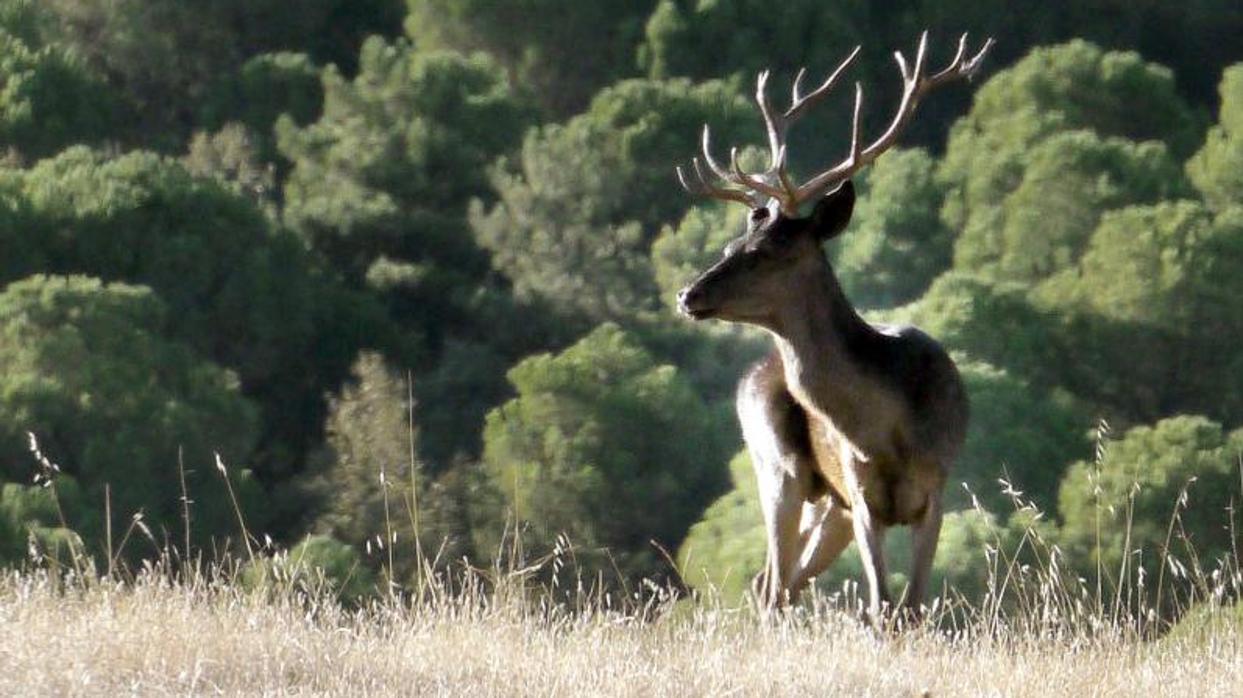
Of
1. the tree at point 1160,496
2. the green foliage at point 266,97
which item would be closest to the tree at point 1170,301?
the tree at point 1160,496

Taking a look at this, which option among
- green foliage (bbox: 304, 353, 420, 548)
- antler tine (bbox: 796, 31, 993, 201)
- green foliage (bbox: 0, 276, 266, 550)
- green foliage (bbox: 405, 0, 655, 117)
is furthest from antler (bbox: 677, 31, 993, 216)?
green foliage (bbox: 405, 0, 655, 117)

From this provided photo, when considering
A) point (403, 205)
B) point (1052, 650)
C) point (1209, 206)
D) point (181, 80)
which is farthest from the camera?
point (181, 80)

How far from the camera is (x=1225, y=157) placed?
33.0m

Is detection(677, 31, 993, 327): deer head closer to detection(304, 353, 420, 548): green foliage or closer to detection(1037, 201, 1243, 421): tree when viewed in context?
detection(304, 353, 420, 548): green foliage

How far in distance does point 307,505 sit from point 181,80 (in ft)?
44.2

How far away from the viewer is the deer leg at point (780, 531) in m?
8.41

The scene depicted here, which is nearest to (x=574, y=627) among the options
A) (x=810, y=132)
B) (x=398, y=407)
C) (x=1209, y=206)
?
(x=398, y=407)

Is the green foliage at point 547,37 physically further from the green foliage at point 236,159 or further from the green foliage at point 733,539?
the green foliage at point 733,539

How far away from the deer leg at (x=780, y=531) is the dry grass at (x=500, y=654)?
114 cm

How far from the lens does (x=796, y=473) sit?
8.40 meters

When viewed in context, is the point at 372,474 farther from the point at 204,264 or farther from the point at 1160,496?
the point at 1160,496

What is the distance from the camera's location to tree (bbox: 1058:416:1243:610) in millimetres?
22906

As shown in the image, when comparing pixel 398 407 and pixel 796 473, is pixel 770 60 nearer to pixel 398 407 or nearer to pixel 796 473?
pixel 398 407

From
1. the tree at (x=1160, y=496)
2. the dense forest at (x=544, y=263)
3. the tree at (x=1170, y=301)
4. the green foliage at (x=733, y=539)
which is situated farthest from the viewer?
the tree at (x=1170, y=301)
